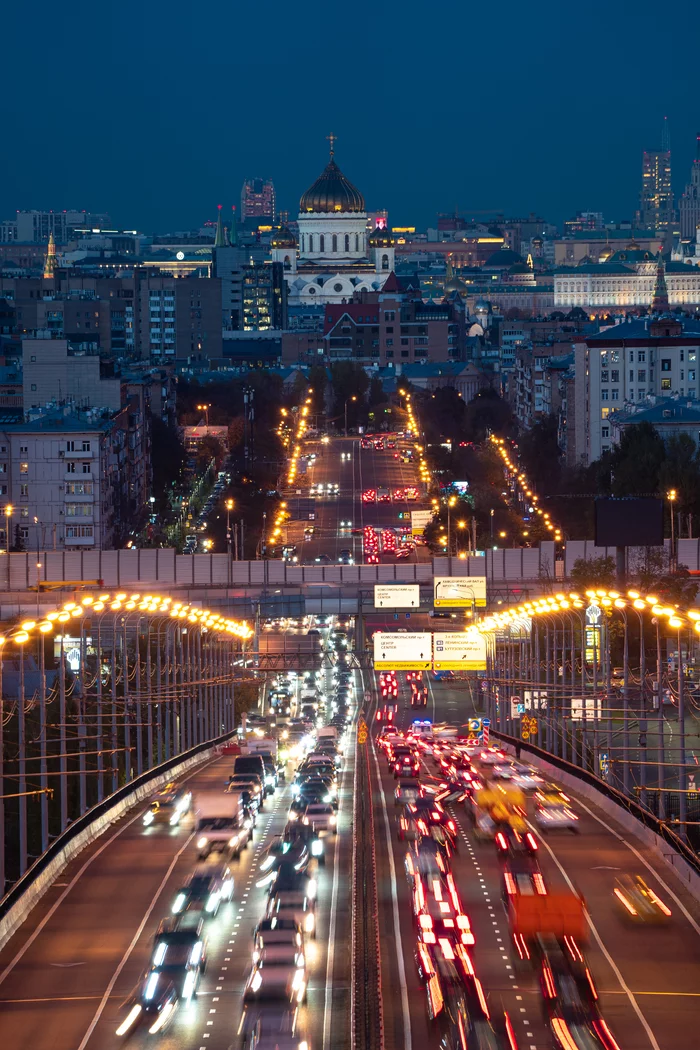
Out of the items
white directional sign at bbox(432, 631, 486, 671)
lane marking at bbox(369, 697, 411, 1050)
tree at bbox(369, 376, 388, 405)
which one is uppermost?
tree at bbox(369, 376, 388, 405)

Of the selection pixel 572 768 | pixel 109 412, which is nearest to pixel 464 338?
pixel 109 412

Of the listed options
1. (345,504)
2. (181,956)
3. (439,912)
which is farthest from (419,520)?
(181,956)

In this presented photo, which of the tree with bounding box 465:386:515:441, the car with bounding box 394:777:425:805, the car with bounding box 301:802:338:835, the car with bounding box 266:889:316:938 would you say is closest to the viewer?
the car with bounding box 266:889:316:938

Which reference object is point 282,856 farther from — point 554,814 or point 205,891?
point 554,814

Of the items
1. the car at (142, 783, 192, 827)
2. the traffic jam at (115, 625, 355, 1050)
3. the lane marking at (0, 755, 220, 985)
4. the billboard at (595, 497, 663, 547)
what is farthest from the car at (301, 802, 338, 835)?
the billboard at (595, 497, 663, 547)

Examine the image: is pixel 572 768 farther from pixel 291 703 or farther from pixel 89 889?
pixel 291 703

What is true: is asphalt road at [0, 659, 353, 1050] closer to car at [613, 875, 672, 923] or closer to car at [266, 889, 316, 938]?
car at [266, 889, 316, 938]

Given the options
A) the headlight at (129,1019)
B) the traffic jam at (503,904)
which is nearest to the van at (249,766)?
the traffic jam at (503,904)
